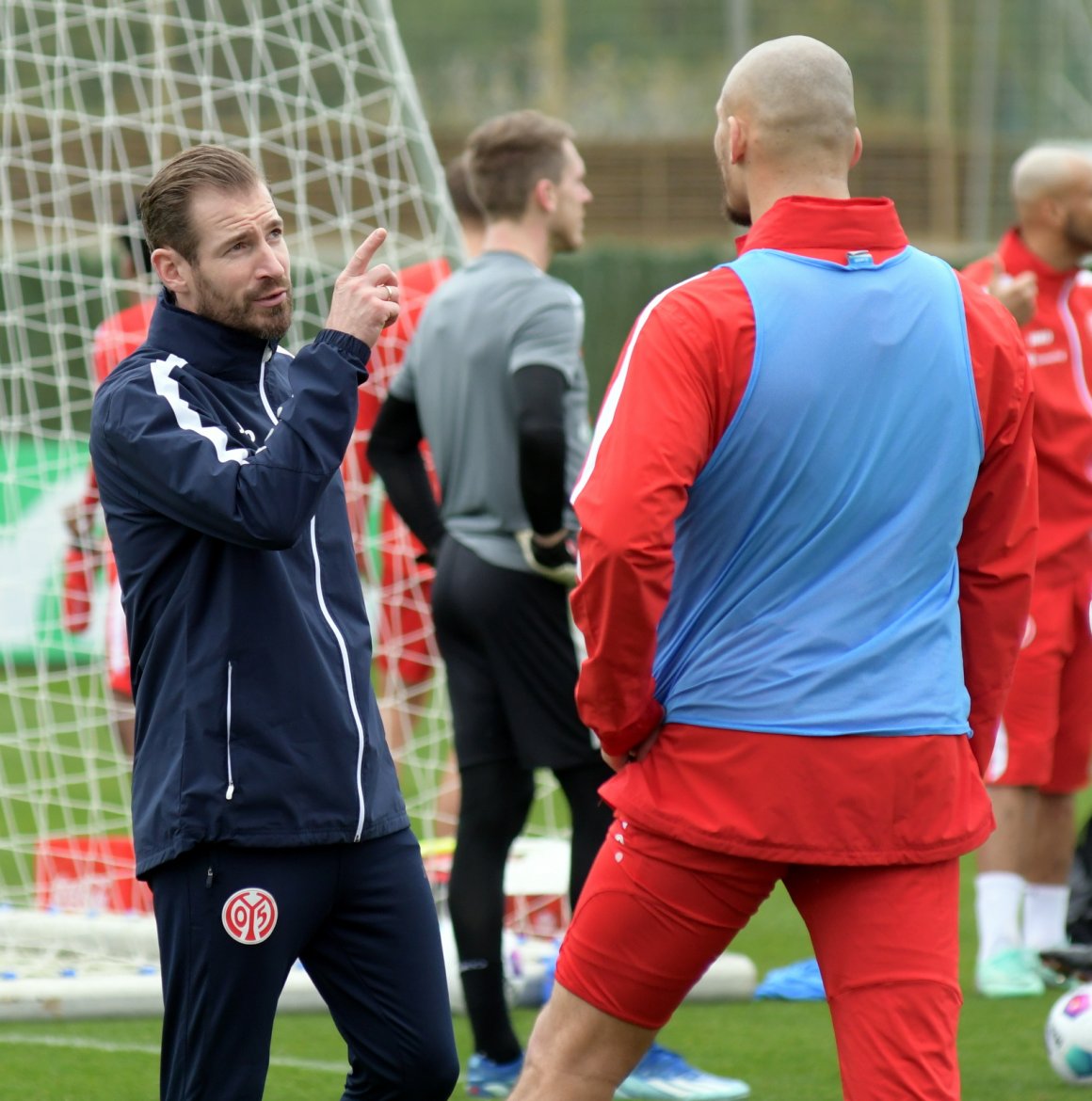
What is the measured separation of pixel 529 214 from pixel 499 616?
96 centimetres

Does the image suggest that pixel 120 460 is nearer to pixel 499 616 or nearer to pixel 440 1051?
pixel 440 1051

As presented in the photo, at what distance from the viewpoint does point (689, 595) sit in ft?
8.79

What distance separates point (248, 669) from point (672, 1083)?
199 centimetres

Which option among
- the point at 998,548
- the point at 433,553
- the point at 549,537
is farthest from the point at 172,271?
the point at 433,553

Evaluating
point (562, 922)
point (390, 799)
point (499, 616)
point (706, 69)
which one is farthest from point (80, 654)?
point (706, 69)

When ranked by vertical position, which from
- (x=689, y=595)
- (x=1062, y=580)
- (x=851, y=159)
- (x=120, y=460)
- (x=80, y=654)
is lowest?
(x=80, y=654)

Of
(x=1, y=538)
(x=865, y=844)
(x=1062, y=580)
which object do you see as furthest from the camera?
(x=1, y=538)

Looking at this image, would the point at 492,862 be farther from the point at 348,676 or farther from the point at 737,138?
the point at 737,138

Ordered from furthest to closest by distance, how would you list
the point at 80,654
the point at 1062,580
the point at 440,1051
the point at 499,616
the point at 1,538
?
the point at 1,538 < the point at 80,654 < the point at 1062,580 < the point at 499,616 < the point at 440,1051

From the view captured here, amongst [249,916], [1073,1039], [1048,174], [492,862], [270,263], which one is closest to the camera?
[249,916]

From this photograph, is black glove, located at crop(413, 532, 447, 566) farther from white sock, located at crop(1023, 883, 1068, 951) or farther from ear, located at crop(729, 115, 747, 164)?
white sock, located at crop(1023, 883, 1068, 951)

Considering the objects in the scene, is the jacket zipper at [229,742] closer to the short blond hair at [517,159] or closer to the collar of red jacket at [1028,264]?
the short blond hair at [517,159]

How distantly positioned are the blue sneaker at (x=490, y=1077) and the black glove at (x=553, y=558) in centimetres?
110

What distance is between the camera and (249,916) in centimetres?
262
